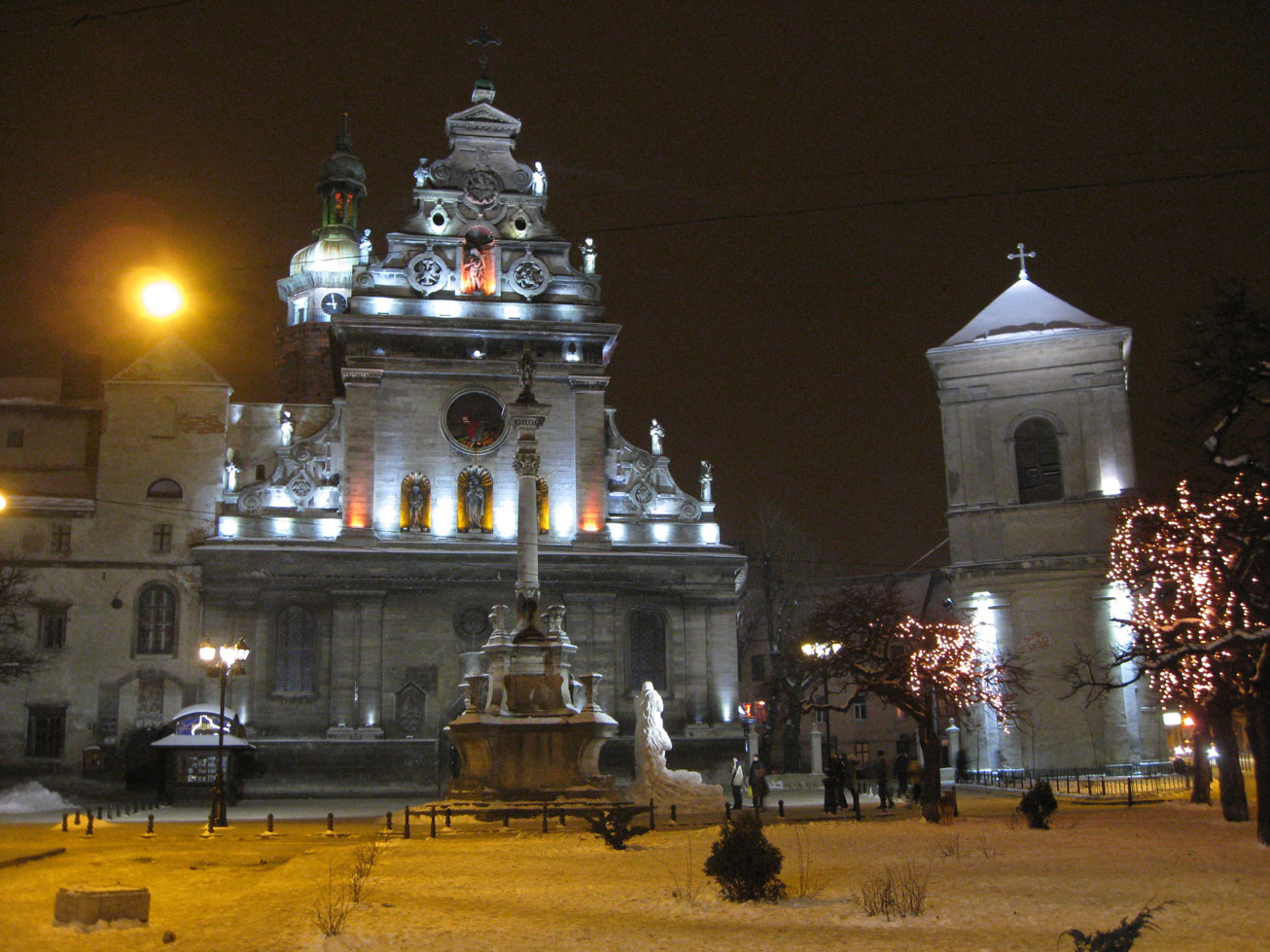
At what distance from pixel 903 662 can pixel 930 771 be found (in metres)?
2.73

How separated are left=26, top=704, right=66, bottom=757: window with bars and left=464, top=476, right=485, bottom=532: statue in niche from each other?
14.8 m

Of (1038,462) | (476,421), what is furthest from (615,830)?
(1038,462)

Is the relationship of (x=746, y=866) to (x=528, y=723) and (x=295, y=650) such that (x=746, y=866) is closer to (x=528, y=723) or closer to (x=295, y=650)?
(x=528, y=723)

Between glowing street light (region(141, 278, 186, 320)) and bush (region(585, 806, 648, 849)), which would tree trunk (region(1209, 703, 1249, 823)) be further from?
→ glowing street light (region(141, 278, 186, 320))

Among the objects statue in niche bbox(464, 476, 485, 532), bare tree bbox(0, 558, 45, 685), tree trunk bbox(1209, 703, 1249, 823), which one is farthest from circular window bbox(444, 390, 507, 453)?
tree trunk bbox(1209, 703, 1249, 823)

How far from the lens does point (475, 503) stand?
44.4 m

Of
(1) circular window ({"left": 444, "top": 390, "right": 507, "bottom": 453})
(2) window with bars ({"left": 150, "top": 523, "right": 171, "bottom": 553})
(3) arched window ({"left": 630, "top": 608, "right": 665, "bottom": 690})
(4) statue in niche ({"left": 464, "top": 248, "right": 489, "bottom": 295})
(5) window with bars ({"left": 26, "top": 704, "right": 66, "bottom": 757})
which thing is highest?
(4) statue in niche ({"left": 464, "top": 248, "right": 489, "bottom": 295})

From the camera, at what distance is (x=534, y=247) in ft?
153

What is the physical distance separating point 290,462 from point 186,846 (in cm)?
2249

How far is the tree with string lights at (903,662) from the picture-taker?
A: 27.4 meters

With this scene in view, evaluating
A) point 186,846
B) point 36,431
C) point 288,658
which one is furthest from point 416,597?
point 186,846

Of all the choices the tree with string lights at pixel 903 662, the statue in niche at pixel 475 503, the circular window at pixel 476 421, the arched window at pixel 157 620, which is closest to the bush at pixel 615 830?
the tree with string lights at pixel 903 662

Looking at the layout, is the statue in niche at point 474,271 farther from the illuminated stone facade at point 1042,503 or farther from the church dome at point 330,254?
the church dome at point 330,254

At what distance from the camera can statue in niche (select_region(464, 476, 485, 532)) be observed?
1740 inches
